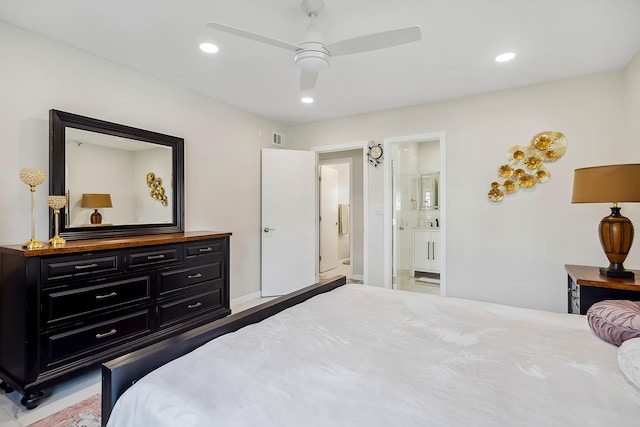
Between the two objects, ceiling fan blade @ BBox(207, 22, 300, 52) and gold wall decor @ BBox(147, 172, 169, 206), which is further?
gold wall decor @ BBox(147, 172, 169, 206)

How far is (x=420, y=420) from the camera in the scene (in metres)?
0.85

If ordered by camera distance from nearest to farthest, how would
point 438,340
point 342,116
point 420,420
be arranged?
point 420,420
point 438,340
point 342,116

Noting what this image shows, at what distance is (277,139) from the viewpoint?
4844mm

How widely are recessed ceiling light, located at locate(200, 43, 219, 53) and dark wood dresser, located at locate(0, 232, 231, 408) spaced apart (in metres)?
1.63

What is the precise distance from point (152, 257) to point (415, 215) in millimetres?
4151

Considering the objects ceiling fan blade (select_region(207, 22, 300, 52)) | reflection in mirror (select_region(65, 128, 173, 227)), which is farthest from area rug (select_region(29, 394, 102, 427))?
ceiling fan blade (select_region(207, 22, 300, 52))

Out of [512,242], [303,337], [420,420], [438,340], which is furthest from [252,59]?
[512,242]

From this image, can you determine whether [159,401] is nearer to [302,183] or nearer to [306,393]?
[306,393]

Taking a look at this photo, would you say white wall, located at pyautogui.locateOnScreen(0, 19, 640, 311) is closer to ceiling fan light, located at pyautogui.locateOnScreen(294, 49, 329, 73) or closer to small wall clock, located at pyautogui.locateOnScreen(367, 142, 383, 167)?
small wall clock, located at pyautogui.locateOnScreen(367, 142, 383, 167)

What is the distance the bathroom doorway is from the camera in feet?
14.2

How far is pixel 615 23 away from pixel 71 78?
416 centimetres

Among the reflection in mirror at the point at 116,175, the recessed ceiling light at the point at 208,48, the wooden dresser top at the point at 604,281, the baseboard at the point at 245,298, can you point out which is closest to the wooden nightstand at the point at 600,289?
the wooden dresser top at the point at 604,281

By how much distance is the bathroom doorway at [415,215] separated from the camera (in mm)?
4316

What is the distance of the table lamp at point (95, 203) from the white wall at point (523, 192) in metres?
3.32
